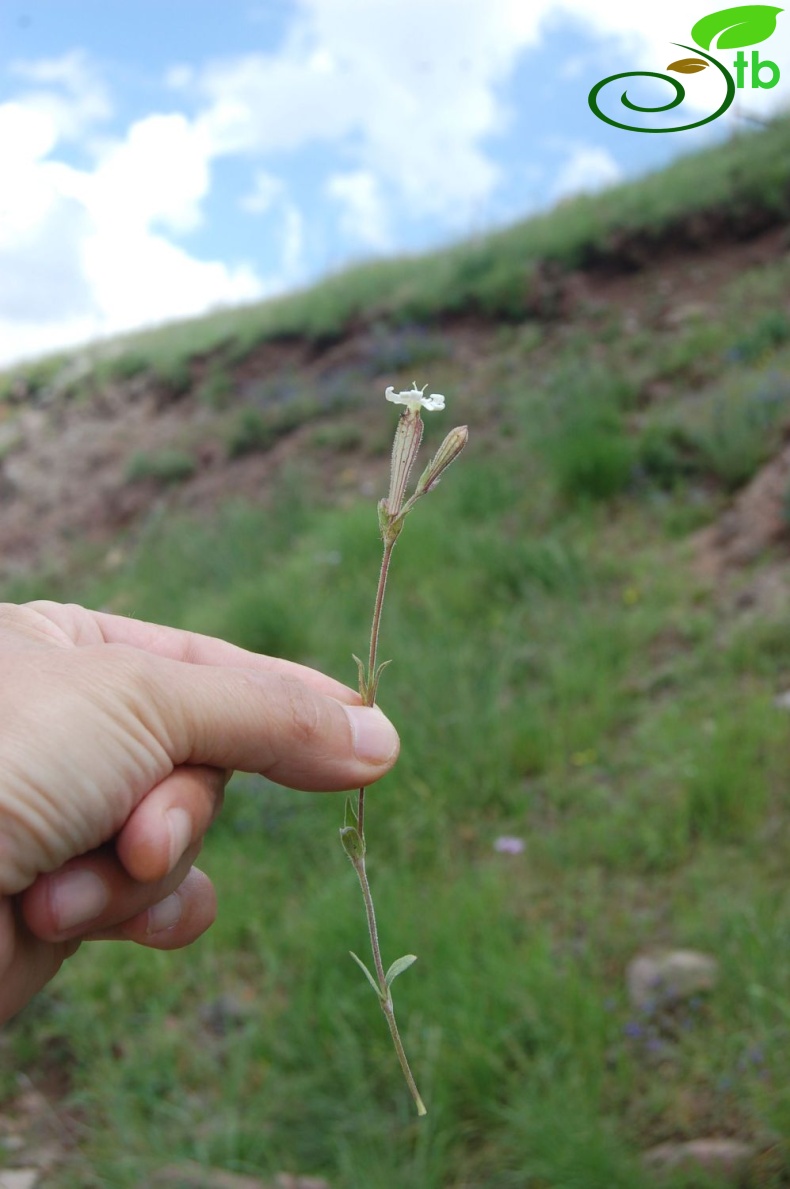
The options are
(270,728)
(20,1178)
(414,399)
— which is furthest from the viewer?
(20,1178)

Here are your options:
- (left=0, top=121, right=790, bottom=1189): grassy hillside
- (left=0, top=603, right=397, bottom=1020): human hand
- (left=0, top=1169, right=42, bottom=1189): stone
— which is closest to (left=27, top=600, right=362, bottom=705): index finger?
(left=0, top=603, right=397, bottom=1020): human hand

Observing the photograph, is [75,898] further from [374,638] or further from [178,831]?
[374,638]

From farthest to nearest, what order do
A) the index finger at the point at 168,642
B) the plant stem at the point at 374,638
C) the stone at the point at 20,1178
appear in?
1. the stone at the point at 20,1178
2. the index finger at the point at 168,642
3. the plant stem at the point at 374,638

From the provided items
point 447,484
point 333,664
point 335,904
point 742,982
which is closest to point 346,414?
point 447,484

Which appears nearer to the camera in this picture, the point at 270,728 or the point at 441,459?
the point at 441,459

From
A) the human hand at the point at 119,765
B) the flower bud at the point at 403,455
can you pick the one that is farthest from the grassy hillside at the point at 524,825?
the flower bud at the point at 403,455

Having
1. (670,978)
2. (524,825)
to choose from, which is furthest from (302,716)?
(524,825)

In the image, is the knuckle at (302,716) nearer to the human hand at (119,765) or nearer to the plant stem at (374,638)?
the human hand at (119,765)
